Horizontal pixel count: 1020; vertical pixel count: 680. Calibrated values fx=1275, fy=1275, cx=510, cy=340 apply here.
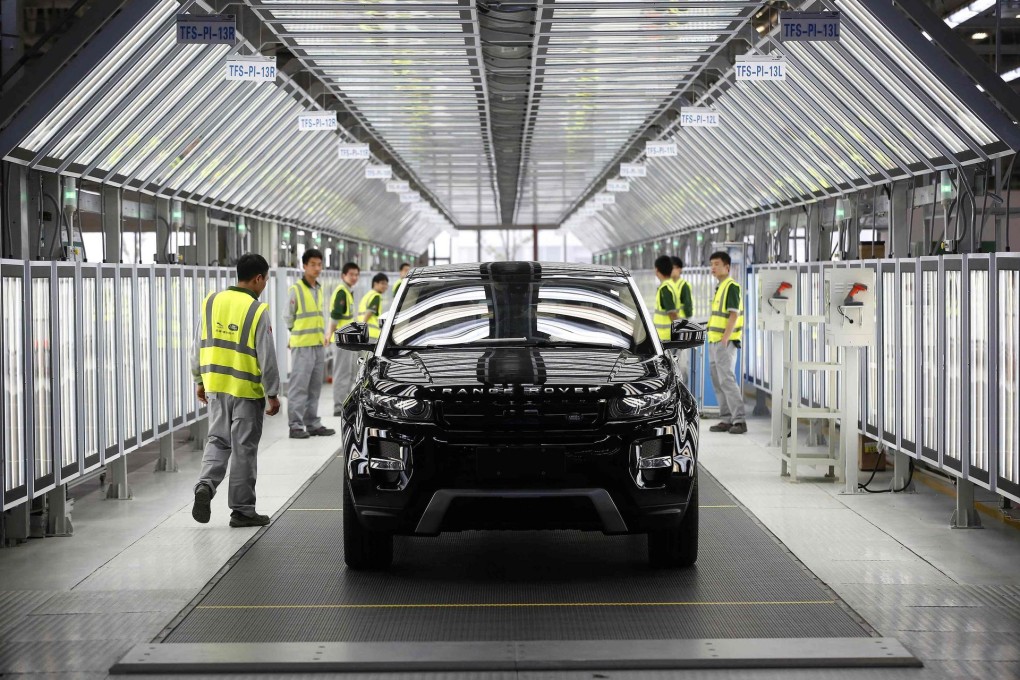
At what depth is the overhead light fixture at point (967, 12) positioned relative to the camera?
930cm

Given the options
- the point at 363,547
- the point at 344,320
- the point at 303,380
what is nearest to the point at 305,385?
the point at 303,380

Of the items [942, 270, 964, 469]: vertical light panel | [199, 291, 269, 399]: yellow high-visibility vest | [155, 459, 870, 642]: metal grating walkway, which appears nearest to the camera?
[155, 459, 870, 642]: metal grating walkway

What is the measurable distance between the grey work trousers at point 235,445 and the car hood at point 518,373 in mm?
1546

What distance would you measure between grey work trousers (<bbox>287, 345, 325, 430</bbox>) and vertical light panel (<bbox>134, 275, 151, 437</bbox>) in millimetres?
2762

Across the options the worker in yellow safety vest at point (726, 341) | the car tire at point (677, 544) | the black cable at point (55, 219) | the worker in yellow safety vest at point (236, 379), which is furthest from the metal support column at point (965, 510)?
the black cable at point (55, 219)

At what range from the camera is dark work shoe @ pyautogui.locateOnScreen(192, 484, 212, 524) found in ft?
25.3

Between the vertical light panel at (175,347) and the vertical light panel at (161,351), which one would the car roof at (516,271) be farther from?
the vertical light panel at (175,347)

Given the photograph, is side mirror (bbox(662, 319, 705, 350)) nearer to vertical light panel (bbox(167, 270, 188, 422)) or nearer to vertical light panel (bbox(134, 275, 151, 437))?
vertical light panel (bbox(134, 275, 151, 437))

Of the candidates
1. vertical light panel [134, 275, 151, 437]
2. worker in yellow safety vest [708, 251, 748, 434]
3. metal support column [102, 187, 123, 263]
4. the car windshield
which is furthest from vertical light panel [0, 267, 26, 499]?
worker in yellow safety vest [708, 251, 748, 434]

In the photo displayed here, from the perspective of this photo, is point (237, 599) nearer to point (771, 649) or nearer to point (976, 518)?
point (771, 649)

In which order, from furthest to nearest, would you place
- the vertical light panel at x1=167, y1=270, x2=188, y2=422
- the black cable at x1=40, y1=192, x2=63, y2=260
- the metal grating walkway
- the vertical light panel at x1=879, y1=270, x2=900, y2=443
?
the vertical light panel at x1=167, y1=270, x2=188, y2=422, the vertical light panel at x1=879, y1=270, x2=900, y2=443, the black cable at x1=40, y1=192, x2=63, y2=260, the metal grating walkway

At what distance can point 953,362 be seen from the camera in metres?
8.44

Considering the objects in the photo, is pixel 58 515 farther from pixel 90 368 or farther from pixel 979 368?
pixel 979 368

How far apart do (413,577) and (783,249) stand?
1095 centimetres
